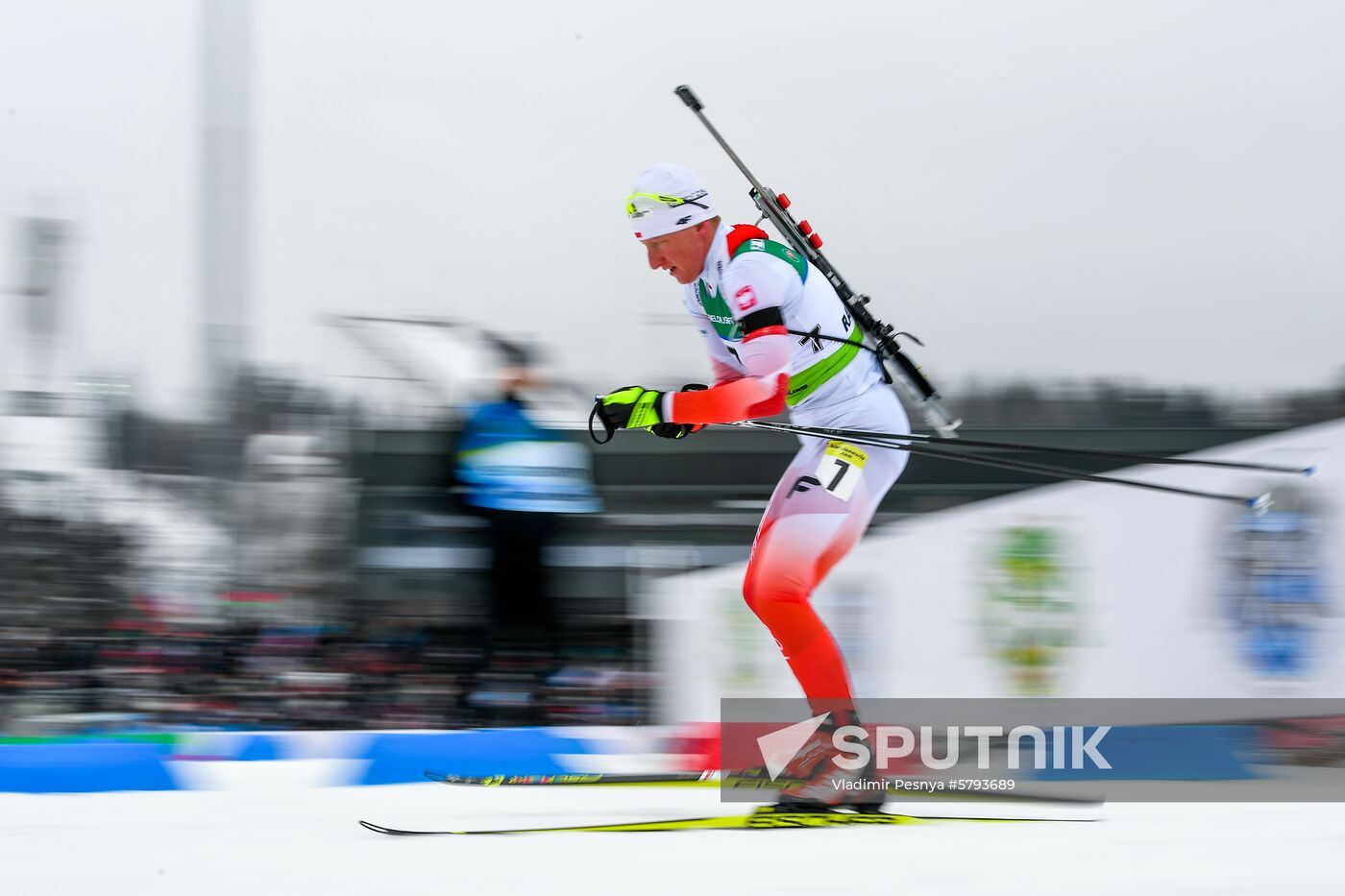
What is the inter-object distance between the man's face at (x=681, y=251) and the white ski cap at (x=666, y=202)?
20 mm

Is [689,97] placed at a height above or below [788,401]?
above

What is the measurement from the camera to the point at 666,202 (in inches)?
123

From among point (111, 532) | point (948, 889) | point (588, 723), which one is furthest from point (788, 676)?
point (111, 532)

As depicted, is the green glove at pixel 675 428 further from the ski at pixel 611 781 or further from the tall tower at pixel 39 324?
the tall tower at pixel 39 324

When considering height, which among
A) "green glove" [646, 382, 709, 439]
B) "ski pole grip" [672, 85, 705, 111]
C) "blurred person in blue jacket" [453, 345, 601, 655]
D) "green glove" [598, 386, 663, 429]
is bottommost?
"blurred person in blue jacket" [453, 345, 601, 655]

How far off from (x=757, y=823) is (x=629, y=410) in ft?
3.29

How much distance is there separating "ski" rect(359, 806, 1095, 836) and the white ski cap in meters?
1.43

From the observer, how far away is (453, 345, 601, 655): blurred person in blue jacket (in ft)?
15.5

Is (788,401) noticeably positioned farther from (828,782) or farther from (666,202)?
(828,782)

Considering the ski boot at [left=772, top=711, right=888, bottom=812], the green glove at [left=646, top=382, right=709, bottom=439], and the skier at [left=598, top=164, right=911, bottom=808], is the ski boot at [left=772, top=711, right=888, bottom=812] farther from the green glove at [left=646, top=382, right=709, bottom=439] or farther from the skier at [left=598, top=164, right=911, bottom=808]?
the green glove at [left=646, top=382, right=709, bottom=439]

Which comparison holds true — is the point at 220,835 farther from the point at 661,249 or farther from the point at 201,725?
the point at 201,725

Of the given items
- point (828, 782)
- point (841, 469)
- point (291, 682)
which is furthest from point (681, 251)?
point (291, 682)
